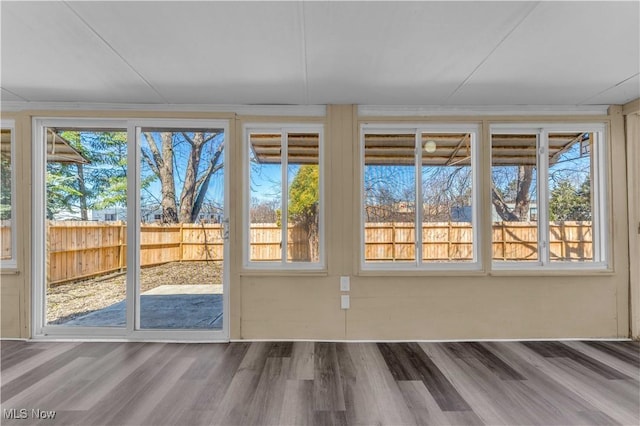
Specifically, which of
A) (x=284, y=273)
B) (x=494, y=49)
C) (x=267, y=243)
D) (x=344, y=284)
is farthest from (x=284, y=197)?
(x=494, y=49)

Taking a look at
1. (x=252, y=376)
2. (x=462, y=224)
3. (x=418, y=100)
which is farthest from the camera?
(x=462, y=224)

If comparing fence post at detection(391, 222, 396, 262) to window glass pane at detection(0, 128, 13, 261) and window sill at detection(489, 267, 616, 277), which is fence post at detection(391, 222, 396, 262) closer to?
window sill at detection(489, 267, 616, 277)

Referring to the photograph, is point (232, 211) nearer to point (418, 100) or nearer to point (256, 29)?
point (256, 29)

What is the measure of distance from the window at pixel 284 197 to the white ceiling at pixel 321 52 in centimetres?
41

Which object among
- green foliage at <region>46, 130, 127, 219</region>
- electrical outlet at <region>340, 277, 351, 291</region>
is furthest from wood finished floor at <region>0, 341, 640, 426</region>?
green foliage at <region>46, 130, 127, 219</region>

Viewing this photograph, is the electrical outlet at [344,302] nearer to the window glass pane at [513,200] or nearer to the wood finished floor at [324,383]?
the wood finished floor at [324,383]

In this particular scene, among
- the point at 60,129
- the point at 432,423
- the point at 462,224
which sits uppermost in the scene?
the point at 60,129

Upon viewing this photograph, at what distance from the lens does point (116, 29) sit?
6.19 feet

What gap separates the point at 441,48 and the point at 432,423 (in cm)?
235

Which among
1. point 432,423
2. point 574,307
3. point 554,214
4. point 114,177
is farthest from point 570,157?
point 114,177

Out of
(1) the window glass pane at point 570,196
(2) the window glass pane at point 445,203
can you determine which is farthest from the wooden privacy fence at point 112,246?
(1) the window glass pane at point 570,196

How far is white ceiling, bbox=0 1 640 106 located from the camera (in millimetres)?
1732

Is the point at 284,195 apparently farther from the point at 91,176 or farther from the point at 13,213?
the point at 13,213

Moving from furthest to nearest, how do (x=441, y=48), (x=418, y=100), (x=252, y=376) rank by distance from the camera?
(x=418, y=100) → (x=252, y=376) → (x=441, y=48)
